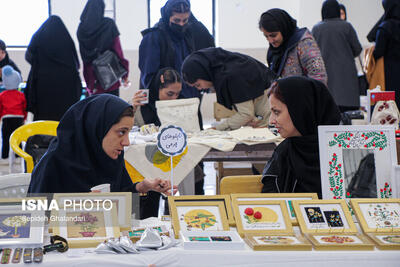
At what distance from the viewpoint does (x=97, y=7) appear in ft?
16.4

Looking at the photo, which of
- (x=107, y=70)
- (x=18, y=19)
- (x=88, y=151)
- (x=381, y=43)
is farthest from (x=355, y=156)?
(x=18, y=19)

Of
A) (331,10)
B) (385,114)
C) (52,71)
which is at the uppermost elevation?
(331,10)

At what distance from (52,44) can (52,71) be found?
28cm

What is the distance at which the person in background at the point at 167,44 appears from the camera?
400 centimetres

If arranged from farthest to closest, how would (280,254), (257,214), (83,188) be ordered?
(83,188) < (257,214) < (280,254)

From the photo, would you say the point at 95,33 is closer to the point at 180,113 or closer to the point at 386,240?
the point at 180,113

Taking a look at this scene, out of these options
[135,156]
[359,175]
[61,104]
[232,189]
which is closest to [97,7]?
[61,104]

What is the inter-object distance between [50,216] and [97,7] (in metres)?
3.90

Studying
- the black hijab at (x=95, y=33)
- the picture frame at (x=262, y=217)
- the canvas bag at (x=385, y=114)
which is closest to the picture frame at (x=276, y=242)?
the picture frame at (x=262, y=217)

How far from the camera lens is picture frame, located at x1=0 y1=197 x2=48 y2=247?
133 centimetres

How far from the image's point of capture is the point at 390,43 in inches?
181

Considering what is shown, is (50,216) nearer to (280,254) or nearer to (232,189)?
(280,254)

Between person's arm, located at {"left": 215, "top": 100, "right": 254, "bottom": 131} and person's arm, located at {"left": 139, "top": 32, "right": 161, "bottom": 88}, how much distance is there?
778mm

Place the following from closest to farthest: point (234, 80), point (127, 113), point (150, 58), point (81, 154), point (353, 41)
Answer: point (81, 154)
point (127, 113)
point (234, 80)
point (150, 58)
point (353, 41)
